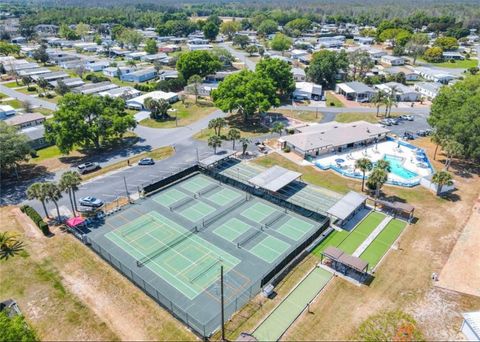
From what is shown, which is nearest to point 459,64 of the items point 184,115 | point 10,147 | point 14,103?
point 184,115

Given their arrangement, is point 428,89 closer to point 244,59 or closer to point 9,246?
point 244,59

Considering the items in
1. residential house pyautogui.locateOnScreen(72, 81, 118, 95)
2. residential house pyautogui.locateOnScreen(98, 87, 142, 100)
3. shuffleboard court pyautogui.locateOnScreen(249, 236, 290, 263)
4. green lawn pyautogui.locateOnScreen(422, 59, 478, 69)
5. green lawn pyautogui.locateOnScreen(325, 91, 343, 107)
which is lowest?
shuffleboard court pyautogui.locateOnScreen(249, 236, 290, 263)

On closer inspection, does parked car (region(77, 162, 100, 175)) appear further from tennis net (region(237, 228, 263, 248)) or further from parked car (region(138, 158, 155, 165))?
tennis net (region(237, 228, 263, 248))

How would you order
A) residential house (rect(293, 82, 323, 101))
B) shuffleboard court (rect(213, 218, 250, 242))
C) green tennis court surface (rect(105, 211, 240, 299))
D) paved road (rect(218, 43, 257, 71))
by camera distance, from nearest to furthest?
green tennis court surface (rect(105, 211, 240, 299)), shuffleboard court (rect(213, 218, 250, 242)), residential house (rect(293, 82, 323, 101)), paved road (rect(218, 43, 257, 71))

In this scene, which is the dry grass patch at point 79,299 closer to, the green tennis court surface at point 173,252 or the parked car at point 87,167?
the green tennis court surface at point 173,252

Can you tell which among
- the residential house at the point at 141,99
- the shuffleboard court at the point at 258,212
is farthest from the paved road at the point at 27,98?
the shuffleboard court at the point at 258,212

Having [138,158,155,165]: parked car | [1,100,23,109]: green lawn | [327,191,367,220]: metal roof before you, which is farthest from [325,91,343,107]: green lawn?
[1,100,23,109]: green lawn

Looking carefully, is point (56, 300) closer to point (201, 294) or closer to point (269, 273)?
point (201, 294)
